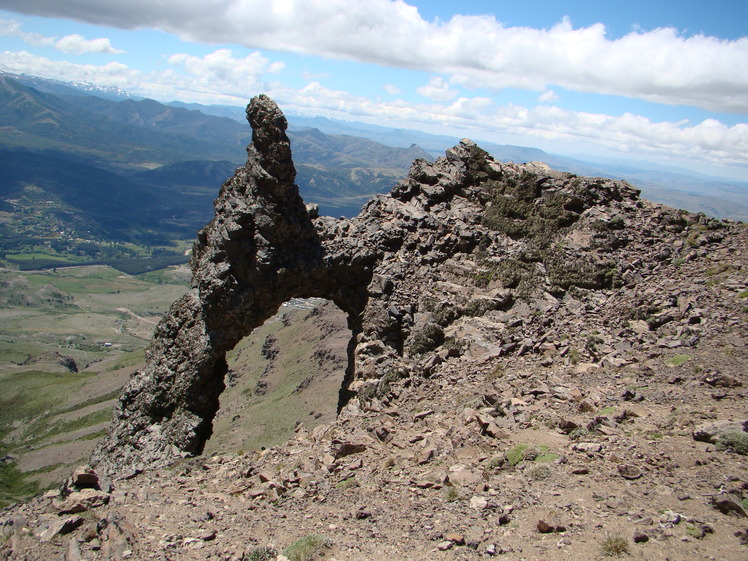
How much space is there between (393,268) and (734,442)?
17486 millimetres

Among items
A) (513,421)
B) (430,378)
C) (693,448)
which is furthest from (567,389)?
(430,378)

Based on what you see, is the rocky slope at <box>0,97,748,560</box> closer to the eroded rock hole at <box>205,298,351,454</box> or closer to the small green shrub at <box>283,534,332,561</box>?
the small green shrub at <box>283,534,332,561</box>

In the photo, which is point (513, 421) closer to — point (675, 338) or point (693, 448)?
point (693, 448)

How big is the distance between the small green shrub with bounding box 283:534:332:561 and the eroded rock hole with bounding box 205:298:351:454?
3988cm

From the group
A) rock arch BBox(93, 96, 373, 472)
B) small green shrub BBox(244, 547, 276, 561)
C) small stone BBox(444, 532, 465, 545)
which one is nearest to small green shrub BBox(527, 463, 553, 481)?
small stone BBox(444, 532, 465, 545)

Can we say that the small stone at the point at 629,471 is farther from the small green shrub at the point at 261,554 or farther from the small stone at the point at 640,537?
the small green shrub at the point at 261,554

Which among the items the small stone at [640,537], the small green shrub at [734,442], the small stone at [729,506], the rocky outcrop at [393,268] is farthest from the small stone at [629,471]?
the rocky outcrop at [393,268]

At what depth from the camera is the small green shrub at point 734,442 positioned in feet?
36.9

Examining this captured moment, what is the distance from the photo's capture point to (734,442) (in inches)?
451

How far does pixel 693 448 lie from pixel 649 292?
1060cm

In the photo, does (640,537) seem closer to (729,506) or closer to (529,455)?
(729,506)

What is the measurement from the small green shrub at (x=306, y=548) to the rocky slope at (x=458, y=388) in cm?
13

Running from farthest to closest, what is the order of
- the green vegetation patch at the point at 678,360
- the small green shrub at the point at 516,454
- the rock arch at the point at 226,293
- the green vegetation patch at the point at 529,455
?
the rock arch at the point at 226,293 < the green vegetation patch at the point at 678,360 < the small green shrub at the point at 516,454 < the green vegetation patch at the point at 529,455

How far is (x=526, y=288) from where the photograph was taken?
943 inches
